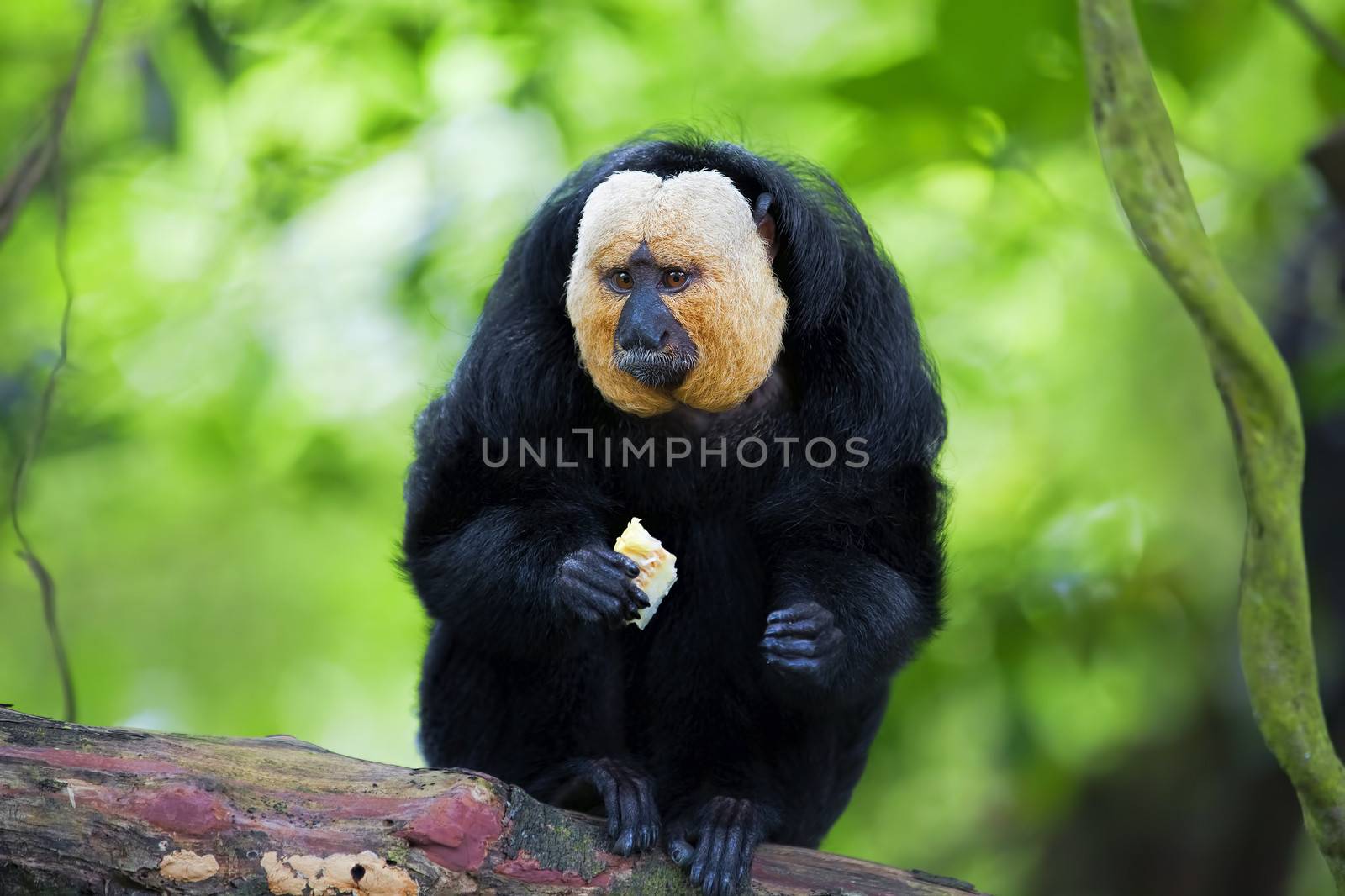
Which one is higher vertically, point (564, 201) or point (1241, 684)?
point (564, 201)

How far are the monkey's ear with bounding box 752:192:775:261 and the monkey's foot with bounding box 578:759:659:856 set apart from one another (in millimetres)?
1351

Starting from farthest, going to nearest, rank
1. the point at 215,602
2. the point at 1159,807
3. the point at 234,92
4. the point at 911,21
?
the point at 215,602
the point at 1159,807
the point at 911,21
the point at 234,92

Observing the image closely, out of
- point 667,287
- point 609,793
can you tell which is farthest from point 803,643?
point 667,287

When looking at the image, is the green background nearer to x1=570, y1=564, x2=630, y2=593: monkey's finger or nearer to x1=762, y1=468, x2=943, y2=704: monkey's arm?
x1=762, y1=468, x2=943, y2=704: monkey's arm

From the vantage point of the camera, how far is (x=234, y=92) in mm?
5137

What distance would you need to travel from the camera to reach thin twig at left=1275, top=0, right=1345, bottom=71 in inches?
112

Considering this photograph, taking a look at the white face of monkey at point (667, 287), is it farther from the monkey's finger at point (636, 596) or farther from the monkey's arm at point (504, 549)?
the monkey's finger at point (636, 596)

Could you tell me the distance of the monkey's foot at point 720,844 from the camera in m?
2.76

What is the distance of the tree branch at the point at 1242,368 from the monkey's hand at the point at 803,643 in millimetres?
1050

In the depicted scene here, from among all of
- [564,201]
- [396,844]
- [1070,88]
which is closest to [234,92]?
[564,201]

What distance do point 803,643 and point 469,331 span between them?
6.93 ft

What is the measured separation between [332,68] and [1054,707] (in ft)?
13.0

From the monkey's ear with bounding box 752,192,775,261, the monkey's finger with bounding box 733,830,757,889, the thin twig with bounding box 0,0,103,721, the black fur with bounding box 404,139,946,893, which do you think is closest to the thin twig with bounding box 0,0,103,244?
the thin twig with bounding box 0,0,103,721

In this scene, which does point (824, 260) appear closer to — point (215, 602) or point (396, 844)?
point (396, 844)
